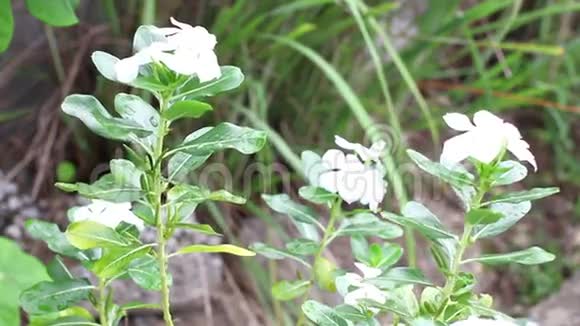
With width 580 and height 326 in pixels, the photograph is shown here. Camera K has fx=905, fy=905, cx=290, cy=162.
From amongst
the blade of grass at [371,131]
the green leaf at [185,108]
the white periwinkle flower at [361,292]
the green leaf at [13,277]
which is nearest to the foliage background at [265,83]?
the blade of grass at [371,131]

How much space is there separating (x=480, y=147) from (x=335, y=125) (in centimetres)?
117

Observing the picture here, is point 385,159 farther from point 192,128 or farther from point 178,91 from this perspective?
point 178,91

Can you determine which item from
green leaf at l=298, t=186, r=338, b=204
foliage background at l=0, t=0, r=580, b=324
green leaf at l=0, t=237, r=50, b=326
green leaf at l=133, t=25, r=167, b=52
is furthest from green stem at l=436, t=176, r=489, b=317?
foliage background at l=0, t=0, r=580, b=324

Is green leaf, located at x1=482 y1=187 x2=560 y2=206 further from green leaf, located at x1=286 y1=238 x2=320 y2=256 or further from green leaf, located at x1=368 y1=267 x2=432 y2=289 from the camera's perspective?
green leaf, located at x1=286 y1=238 x2=320 y2=256

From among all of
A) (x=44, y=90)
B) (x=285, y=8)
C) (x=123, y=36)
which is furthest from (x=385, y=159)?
(x=44, y=90)

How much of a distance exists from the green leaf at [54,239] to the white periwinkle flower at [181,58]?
0.19 metres

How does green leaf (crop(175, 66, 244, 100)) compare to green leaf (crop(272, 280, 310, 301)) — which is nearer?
green leaf (crop(175, 66, 244, 100))

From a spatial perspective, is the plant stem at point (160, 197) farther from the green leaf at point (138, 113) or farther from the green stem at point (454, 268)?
the green stem at point (454, 268)

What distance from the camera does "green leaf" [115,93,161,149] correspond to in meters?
0.61

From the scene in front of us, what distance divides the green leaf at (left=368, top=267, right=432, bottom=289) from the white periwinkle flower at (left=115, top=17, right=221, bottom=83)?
0.20 meters

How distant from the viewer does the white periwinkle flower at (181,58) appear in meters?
0.55

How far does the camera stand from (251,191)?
1.72 meters

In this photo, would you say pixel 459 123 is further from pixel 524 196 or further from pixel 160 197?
pixel 160 197

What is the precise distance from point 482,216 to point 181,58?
0.73 feet
